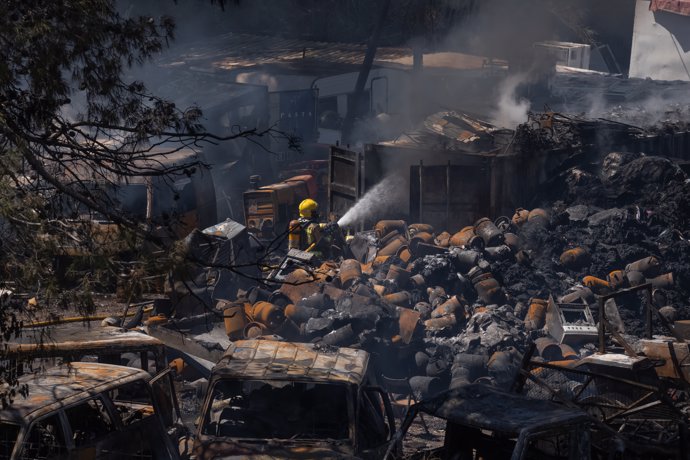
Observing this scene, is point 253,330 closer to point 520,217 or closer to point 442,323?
point 442,323

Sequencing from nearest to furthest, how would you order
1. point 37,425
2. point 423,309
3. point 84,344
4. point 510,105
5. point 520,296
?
point 37,425
point 84,344
point 423,309
point 520,296
point 510,105

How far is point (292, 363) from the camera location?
625 centimetres

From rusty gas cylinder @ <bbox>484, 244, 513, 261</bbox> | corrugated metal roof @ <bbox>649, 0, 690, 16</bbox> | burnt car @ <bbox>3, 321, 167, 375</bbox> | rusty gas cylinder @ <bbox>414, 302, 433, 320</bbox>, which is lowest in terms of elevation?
rusty gas cylinder @ <bbox>414, 302, 433, 320</bbox>

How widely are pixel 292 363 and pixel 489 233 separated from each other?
346 inches

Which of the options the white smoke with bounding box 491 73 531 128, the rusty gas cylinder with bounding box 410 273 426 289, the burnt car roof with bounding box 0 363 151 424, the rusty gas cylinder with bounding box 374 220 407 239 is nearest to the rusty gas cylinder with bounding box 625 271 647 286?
the rusty gas cylinder with bounding box 410 273 426 289

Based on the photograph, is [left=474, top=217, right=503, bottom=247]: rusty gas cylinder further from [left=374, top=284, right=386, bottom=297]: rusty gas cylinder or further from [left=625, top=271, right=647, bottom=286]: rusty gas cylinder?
[left=374, top=284, right=386, bottom=297]: rusty gas cylinder

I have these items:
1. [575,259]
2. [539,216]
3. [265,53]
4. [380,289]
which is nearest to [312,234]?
[380,289]

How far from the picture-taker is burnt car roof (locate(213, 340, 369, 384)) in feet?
19.5

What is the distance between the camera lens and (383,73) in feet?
97.8

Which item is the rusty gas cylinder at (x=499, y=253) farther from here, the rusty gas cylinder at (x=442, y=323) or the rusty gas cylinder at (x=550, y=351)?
the rusty gas cylinder at (x=550, y=351)

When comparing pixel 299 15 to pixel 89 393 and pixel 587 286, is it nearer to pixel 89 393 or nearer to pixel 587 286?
pixel 587 286

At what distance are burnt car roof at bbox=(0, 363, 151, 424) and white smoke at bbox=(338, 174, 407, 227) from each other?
10.8m

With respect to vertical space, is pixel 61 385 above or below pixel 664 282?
above

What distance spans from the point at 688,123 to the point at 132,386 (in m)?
18.9
